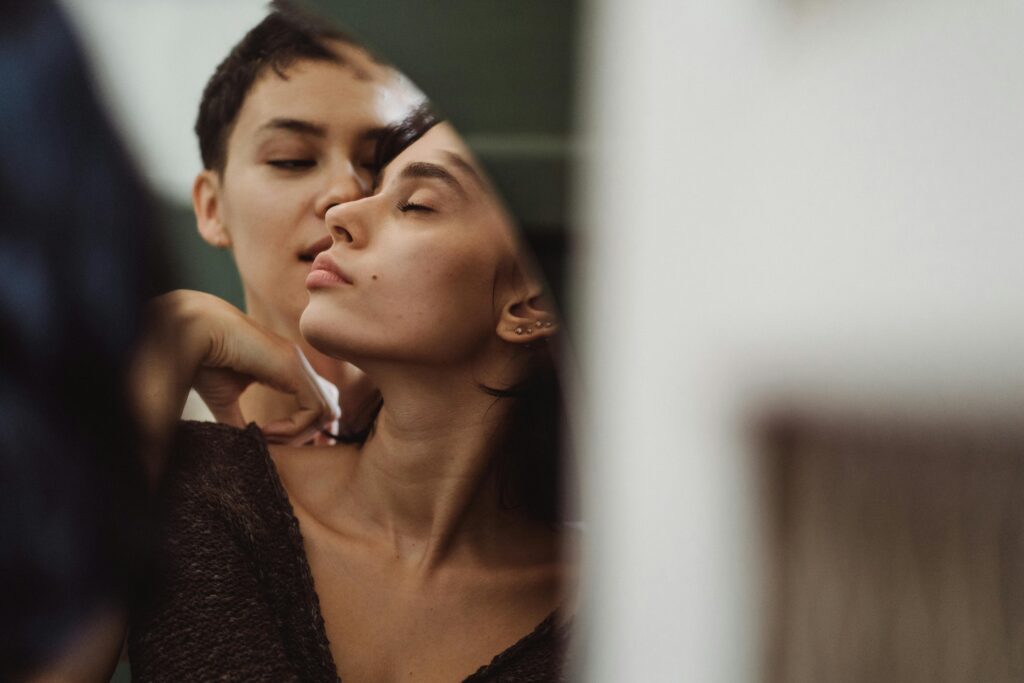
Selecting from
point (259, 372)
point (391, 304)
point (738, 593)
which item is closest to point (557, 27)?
point (391, 304)

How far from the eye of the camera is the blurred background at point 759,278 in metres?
0.78

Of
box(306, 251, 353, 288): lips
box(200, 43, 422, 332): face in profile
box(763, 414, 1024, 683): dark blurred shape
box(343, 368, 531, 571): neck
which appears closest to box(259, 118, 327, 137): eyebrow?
box(200, 43, 422, 332): face in profile

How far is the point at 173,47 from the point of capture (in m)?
0.86

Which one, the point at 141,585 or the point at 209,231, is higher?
the point at 209,231

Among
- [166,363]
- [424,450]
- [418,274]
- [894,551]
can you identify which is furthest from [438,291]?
[894,551]

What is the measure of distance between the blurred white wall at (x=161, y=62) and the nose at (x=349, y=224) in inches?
5.5

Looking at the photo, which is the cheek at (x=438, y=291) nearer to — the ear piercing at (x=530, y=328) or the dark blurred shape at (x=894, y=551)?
the ear piercing at (x=530, y=328)

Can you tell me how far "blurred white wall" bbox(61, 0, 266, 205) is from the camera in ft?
2.81

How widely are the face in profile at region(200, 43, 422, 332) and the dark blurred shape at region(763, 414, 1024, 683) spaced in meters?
0.41

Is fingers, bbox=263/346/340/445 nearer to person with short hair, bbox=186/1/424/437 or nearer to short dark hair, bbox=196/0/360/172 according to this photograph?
person with short hair, bbox=186/1/424/437

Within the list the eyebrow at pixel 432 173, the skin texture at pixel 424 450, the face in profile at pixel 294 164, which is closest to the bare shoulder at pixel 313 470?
the skin texture at pixel 424 450

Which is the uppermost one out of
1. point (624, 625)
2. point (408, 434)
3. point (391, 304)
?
point (391, 304)

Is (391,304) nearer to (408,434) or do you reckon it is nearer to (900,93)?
(408,434)

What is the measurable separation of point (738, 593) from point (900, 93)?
0.43 meters
